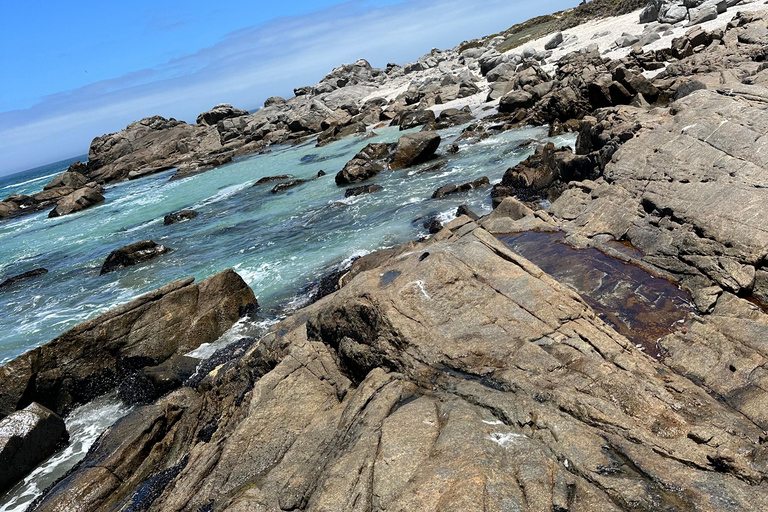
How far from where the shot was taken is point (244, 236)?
27.8 m

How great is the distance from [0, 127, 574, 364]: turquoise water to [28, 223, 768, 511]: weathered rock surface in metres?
7.37

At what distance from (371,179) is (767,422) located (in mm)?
28908

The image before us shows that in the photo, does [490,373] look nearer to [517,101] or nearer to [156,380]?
[156,380]

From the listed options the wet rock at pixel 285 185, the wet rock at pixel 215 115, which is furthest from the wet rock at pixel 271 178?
the wet rock at pixel 215 115

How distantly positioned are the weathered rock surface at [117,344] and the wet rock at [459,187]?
504 inches

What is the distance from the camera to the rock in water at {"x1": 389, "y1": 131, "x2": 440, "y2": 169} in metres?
33.8

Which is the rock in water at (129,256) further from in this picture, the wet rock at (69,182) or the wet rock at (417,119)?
the wet rock at (69,182)

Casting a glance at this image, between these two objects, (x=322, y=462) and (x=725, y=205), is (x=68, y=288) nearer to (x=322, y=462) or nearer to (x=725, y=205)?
(x=322, y=462)

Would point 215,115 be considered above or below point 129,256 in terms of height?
above

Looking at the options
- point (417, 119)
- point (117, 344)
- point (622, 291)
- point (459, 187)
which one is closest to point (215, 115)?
point (417, 119)

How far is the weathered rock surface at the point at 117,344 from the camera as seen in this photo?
43.4ft

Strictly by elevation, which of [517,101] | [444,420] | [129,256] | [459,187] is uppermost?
[517,101]

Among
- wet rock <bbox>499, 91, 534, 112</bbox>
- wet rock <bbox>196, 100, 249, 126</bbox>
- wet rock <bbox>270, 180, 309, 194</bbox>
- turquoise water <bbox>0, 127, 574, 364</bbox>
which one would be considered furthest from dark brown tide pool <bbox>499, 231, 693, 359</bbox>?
wet rock <bbox>196, 100, 249, 126</bbox>

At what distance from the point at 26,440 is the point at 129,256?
16.4 meters
